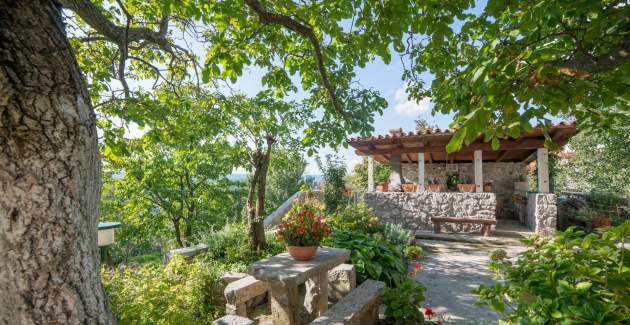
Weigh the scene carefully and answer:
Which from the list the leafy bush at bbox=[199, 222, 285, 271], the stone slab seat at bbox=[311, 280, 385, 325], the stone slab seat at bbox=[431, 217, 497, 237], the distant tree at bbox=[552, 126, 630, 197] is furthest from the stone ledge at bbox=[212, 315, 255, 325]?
the distant tree at bbox=[552, 126, 630, 197]

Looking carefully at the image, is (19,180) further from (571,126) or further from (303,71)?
(571,126)

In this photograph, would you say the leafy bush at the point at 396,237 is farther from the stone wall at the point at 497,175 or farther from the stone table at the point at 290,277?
the stone wall at the point at 497,175

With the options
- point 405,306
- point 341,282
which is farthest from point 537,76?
point 341,282

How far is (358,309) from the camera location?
2477mm

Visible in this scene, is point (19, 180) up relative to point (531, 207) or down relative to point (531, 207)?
up

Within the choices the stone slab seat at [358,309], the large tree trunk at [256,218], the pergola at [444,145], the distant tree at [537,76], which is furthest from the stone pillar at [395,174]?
the distant tree at [537,76]

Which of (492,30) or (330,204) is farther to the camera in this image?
(330,204)

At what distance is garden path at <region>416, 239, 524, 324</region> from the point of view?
3.42 metres

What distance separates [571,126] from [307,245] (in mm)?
7202

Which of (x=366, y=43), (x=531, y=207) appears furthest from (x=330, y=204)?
(x=366, y=43)

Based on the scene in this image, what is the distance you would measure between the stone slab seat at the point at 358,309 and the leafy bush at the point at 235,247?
2.25 m

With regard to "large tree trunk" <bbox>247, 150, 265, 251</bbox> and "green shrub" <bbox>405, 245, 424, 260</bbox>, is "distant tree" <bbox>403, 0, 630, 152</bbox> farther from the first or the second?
"green shrub" <bbox>405, 245, 424, 260</bbox>

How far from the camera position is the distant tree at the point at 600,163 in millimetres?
10367

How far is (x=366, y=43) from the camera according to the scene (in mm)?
2648
